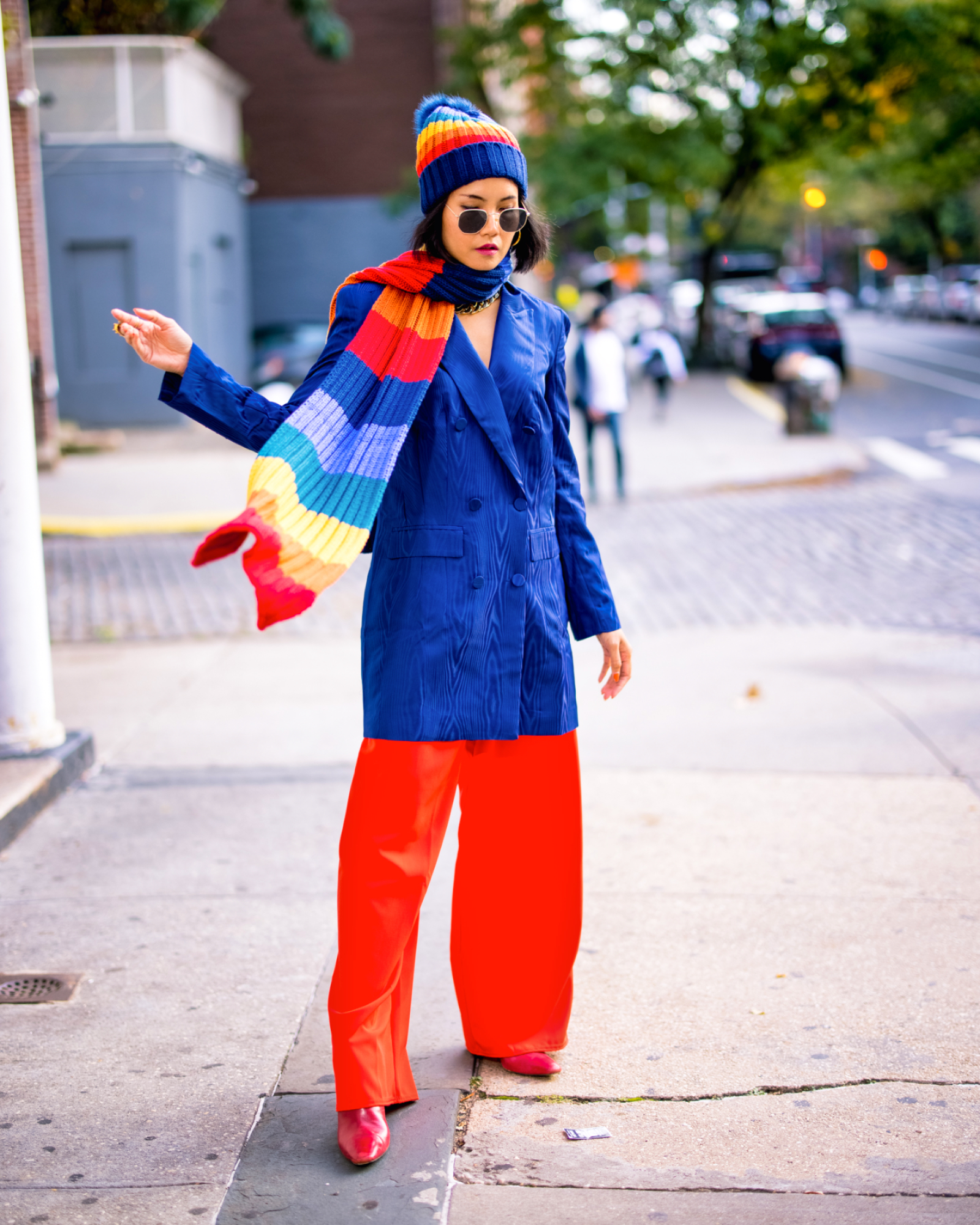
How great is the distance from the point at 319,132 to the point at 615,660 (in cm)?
2707

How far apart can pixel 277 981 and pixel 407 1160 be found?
3.18 ft

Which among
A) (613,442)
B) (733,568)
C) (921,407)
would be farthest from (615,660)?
(921,407)

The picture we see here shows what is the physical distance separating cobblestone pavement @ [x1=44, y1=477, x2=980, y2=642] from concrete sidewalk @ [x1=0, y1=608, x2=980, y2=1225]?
81.1 inches

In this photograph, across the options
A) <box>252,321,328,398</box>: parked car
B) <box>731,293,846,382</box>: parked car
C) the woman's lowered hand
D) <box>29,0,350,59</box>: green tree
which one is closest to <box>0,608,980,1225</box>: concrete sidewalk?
the woman's lowered hand

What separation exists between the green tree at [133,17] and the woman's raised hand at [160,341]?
70.0 ft

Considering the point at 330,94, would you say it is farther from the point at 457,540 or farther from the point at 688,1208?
the point at 688,1208

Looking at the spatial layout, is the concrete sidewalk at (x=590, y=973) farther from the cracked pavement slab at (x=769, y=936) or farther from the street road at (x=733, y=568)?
the street road at (x=733, y=568)

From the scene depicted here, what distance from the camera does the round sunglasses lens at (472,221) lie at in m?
2.70

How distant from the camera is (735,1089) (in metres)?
3.00

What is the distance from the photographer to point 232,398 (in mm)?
2695

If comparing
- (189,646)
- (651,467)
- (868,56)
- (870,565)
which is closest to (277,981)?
(189,646)

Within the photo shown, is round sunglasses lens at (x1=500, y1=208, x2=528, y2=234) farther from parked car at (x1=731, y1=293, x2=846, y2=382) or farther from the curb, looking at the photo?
parked car at (x1=731, y1=293, x2=846, y2=382)

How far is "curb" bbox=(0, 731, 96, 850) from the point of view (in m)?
4.59

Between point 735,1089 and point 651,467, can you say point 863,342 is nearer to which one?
point 651,467
